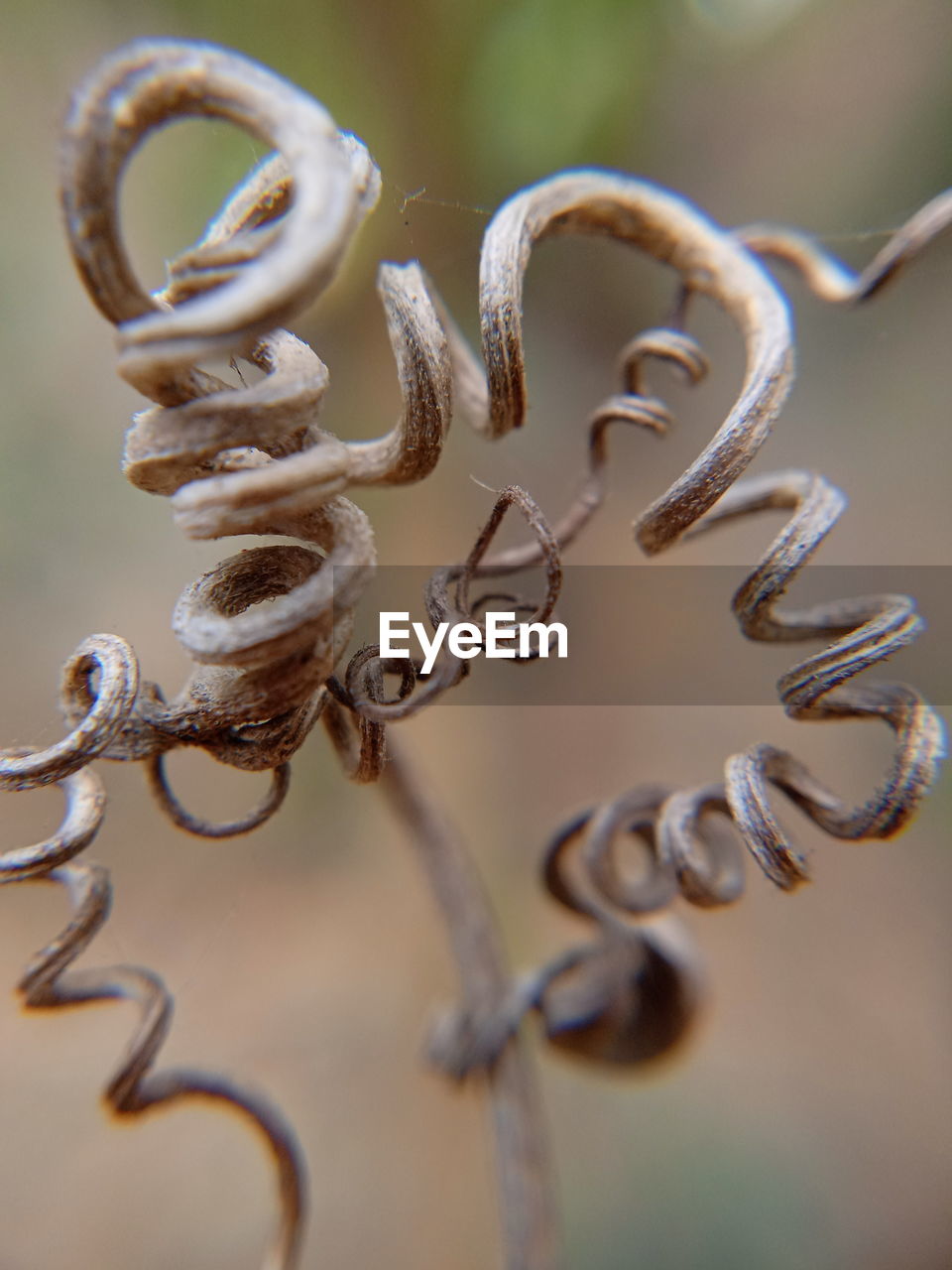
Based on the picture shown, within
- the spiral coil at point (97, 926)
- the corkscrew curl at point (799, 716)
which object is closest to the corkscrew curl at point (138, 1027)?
the spiral coil at point (97, 926)

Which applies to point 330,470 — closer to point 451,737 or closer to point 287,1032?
point 451,737

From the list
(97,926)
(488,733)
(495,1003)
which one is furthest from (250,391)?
(488,733)

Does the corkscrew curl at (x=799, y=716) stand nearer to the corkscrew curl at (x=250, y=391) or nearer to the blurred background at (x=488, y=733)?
the corkscrew curl at (x=250, y=391)

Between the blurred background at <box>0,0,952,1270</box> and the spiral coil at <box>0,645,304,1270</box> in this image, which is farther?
the blurred background at <box>0,0,952,1270</box>

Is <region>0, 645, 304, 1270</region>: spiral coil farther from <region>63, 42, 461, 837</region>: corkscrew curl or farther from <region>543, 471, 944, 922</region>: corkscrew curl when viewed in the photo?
<region>543, 471, 944, 922</region>: corkscrew curl

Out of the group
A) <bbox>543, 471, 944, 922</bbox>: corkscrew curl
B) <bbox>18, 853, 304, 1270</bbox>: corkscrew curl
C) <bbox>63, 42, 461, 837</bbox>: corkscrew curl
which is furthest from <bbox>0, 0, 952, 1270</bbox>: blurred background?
<bbox>543, 471, 944, 922</bbox>: corkscrew curl

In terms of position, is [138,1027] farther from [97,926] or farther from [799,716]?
[799,716]

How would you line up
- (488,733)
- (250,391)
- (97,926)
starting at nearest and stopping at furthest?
(250,391)
(97,926)
(488,733)
